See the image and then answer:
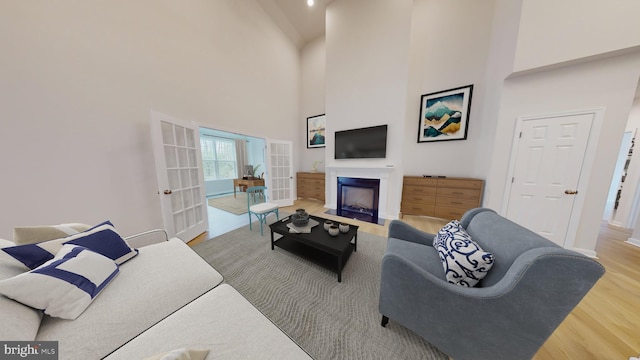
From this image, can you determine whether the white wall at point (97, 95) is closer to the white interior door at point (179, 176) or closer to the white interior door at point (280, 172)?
the white interior door at point (179, 176)

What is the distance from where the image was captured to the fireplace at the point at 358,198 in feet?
11.0

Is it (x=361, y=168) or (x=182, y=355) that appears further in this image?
(x=361, y=168)

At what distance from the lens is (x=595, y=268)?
74 centimetres

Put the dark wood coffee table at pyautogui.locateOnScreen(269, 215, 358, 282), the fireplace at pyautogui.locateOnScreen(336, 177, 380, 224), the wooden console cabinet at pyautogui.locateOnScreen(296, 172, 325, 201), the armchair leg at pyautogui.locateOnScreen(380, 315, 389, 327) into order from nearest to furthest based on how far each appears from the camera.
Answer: the armchair leg at pyautogui.locateOnScreen(380, 315, 389, 327), the dark wood coffee table at pyautogui.locateOnScreen(269, 215, 358, 282), the fireplace at pyautogui.locateOnScreen(336, 177, 380, 224), the wooden console cabinet at pyautogui.locateOnScreen(296, 172, 325, 201)

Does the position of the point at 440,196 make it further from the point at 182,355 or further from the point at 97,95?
the point at 97,95

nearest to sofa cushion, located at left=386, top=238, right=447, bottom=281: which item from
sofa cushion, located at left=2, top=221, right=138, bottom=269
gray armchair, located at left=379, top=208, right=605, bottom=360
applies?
gray armchair, located at left=379, top=208, right=605, bottom=360

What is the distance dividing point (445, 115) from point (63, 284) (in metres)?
4.84

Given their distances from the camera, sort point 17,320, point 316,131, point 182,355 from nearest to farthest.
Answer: point 182,355 < point 17,320 < point 316,131

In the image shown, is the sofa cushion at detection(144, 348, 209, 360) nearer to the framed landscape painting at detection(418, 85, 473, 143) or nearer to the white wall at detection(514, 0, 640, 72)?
the white wall at detection(514, 0, 640, 72)

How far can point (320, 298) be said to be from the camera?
1521 millimetres

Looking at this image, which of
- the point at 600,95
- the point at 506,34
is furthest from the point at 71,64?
the point at 600,95

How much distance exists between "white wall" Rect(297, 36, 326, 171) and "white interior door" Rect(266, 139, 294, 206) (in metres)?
0.63

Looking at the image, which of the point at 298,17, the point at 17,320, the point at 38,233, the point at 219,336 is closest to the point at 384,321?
the point at 219,336

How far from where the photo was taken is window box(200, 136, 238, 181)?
219 inches
